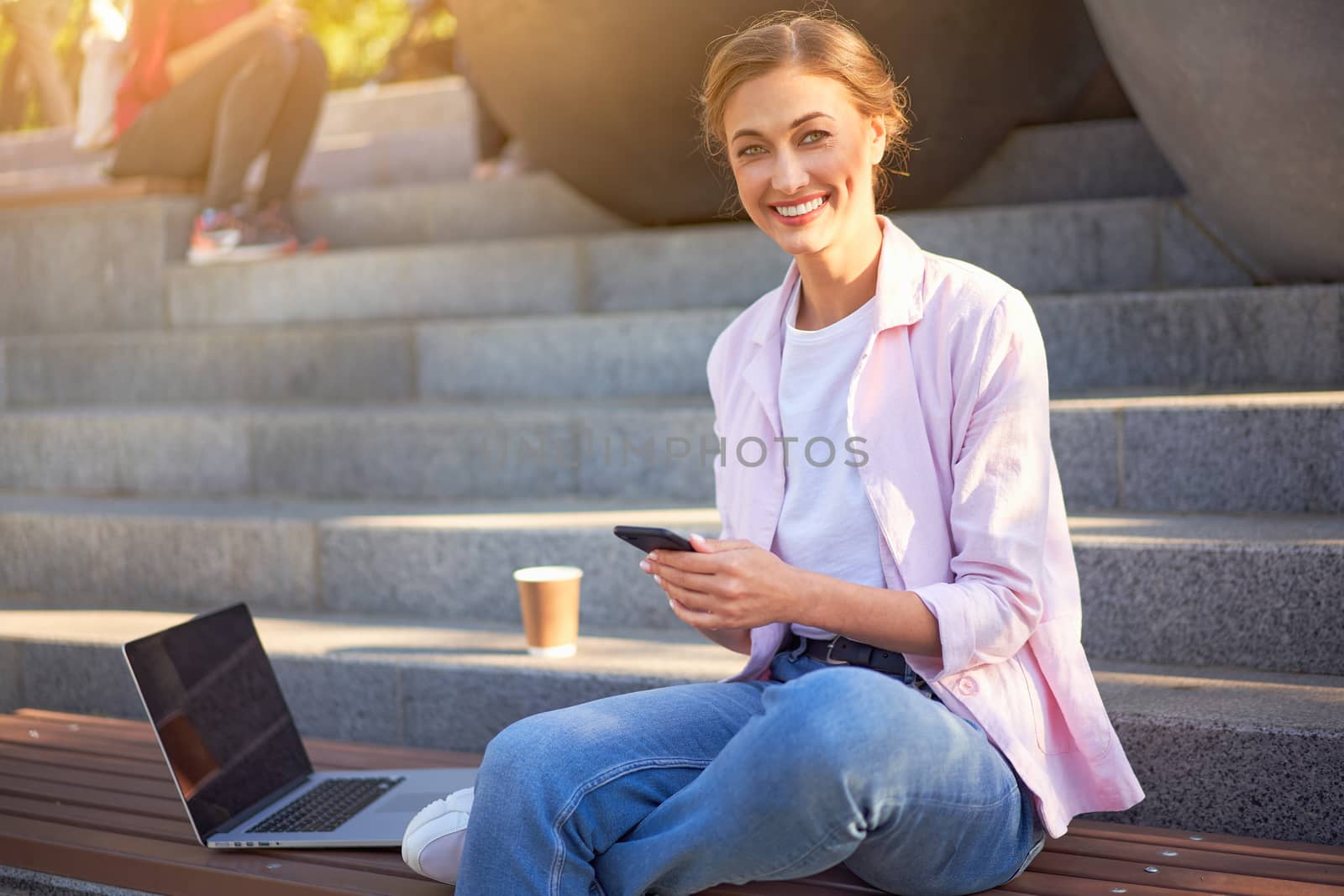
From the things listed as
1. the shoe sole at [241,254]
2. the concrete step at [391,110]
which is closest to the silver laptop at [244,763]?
the shoe sole at [241,254]

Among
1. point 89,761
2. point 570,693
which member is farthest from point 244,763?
point 570,693

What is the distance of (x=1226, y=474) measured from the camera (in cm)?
315

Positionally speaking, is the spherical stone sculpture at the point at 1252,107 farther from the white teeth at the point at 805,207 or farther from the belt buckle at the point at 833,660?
the belt buckle at the point at 833,660

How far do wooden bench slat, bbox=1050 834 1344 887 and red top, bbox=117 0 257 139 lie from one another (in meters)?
4.97

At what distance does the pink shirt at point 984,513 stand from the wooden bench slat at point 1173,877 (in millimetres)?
100

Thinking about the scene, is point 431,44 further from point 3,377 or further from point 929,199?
point 929,199

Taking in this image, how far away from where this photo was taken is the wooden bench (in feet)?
6.83

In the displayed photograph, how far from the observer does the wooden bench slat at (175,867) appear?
88.2 inches

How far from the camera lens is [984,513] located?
202 centimetres

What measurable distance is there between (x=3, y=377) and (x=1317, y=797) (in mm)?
4981

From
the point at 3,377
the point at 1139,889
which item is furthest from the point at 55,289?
the point at 1139,889

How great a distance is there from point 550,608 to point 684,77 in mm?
2117

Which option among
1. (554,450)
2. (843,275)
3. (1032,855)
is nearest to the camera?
(1032,855)

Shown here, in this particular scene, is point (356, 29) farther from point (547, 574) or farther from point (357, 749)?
point (357, 749)
